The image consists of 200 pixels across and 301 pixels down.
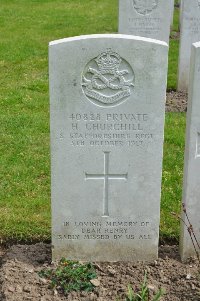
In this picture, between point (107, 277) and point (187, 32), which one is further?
point (187, 32)

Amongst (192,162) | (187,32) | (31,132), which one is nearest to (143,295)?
(192,162)

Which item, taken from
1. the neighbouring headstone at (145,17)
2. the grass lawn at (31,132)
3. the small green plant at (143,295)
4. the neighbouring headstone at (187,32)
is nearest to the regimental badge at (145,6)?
the neighbouring headstone at (145,17)

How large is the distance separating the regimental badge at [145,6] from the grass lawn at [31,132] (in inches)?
50.2

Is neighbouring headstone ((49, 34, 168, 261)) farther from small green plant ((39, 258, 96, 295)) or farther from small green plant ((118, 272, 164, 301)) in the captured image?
small green plant ((118, 272, 164, 301))

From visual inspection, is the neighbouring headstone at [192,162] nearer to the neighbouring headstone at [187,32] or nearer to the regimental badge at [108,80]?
the regimental badge at [108,80]

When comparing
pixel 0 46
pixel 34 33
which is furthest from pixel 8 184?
pixel 34 33

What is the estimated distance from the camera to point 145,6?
9273 millimetres

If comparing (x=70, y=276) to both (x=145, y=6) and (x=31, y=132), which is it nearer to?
(x=31, y=132)

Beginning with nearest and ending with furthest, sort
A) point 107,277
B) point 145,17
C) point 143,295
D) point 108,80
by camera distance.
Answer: point 143,295
point 108,80
point 107,277
point 145,17

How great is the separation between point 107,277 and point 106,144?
988 mm

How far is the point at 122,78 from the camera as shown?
4.08 m

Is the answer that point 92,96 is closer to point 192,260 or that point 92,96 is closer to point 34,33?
point 192,260

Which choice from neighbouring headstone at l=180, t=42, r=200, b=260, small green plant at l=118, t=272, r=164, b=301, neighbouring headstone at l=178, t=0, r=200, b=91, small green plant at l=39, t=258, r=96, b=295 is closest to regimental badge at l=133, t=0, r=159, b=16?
neighbouring headstone at l=178, t=0, r=200, b=91

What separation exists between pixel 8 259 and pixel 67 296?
0.67m
